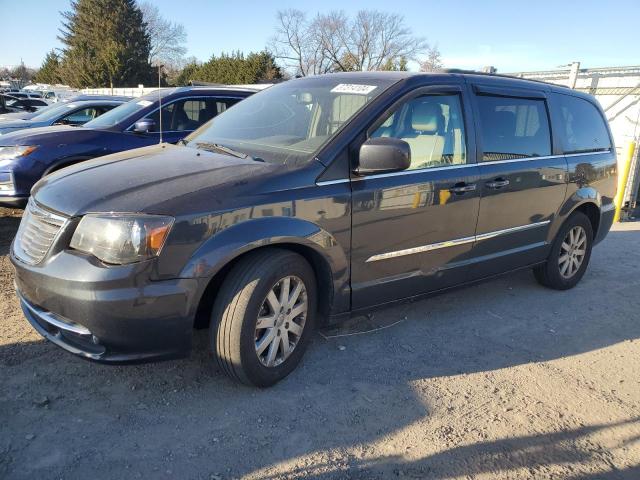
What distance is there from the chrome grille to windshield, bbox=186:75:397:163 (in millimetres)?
1161

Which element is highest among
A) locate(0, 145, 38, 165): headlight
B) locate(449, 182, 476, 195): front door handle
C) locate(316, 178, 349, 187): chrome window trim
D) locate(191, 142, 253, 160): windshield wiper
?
locate(191, 142, 253, 160): windshield wiper

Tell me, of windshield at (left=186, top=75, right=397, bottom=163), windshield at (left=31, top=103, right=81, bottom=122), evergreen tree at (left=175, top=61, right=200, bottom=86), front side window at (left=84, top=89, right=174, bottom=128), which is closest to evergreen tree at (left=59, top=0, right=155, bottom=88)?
evergreen tree at (left=175, top=61, right=200, bottom=86)

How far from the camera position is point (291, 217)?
2842mm

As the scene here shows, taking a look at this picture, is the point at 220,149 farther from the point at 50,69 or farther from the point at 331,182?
the point at 50,69

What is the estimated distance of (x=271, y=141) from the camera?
3396mm

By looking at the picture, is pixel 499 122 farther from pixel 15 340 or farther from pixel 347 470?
pixel 15 340

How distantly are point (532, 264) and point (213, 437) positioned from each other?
3.27 metres

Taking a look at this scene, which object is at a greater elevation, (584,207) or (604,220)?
(584,207)

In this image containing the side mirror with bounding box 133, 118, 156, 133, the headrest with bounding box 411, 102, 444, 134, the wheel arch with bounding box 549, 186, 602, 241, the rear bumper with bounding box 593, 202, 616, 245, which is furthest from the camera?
the side mirror with bounding box 133, 118, 156, 133

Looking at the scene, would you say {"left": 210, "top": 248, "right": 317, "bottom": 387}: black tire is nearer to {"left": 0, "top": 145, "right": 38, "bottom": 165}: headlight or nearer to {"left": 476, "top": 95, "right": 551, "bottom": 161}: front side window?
{"left": 476, "top": 95, "right": 551, "bottom": 161}: front side window

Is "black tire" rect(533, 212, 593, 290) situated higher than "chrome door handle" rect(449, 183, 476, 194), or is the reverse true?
"chrome door handle" rect(449, 183, 476, 194)

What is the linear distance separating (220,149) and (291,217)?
0.88 m

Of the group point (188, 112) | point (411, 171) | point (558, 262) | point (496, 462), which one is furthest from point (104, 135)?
point (496, 462)

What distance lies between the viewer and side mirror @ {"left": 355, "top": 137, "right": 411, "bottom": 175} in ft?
9.75
